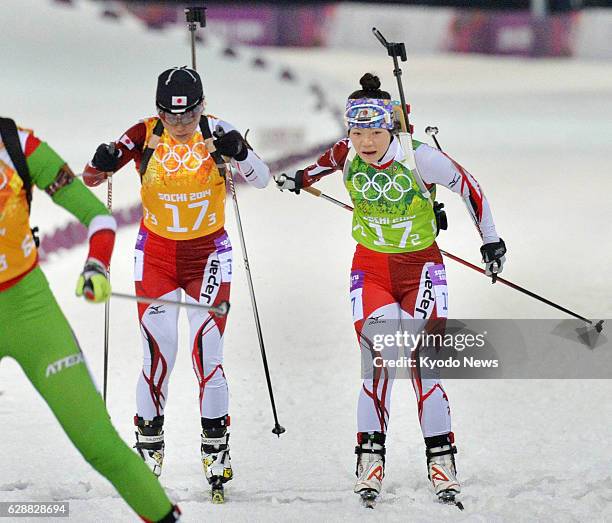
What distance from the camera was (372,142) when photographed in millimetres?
4887

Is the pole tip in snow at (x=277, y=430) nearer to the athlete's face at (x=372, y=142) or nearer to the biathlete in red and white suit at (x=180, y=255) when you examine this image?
the biathlete in red and white suit at (x=180, y=255)

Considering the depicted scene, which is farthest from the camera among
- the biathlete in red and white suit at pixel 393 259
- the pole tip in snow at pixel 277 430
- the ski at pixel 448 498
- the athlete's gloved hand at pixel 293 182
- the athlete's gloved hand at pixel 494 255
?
the athlete's gloved hand at pixel 293 182

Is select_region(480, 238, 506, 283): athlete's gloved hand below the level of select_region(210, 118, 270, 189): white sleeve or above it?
below

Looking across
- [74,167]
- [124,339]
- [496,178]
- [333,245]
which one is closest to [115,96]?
[74,167]

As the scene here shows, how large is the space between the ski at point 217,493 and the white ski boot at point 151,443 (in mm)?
335

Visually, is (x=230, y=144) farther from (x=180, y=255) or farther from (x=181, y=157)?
(x=180, y=255)

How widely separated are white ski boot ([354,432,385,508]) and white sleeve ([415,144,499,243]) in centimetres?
100

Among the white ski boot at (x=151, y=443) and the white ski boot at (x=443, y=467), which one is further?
the white ski boot at (x=151, y=443)

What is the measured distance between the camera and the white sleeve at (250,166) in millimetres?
5008

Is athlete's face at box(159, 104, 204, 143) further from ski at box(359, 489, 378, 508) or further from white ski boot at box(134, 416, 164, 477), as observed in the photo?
ski at box(359, 489, 378, 508)

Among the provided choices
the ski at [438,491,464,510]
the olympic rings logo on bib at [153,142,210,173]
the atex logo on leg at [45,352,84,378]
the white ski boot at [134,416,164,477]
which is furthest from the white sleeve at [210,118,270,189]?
the ski at [438,491,464,510]

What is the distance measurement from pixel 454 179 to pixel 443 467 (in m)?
1.21

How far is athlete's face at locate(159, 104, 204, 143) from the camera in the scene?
4.85 metres

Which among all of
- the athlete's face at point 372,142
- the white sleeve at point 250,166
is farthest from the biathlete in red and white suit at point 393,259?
the white sleeve at point 250,166
